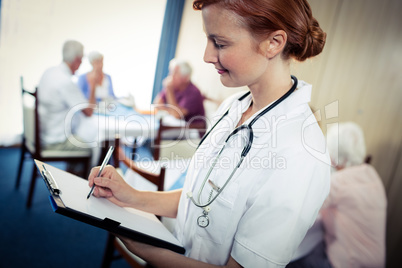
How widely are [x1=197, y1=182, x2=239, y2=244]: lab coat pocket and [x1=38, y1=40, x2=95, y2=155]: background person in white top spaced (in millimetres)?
1716

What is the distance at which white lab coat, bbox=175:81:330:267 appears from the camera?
1.97 ft

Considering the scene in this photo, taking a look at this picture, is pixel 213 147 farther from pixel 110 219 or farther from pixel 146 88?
pixel 146 88

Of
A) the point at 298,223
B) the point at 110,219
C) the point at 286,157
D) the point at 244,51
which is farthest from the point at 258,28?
the point at 110,219

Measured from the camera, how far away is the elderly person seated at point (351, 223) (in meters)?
1.43

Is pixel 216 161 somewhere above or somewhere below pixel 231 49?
below

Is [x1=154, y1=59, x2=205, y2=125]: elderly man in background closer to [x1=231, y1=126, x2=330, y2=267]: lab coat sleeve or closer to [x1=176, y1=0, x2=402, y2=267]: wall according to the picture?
[x1=176, y1=0, x2=402, y2=267]: wall

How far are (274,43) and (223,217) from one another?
1.49 feet

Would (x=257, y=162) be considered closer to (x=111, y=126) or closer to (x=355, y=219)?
(x=355, y=219)

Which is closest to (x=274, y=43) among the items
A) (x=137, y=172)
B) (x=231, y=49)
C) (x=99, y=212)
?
(x=231, y=49)

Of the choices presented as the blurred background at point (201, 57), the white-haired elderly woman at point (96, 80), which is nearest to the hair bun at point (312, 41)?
the blurred background at point (201, 57)

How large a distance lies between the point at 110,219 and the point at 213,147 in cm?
35

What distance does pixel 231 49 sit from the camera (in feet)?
2.14

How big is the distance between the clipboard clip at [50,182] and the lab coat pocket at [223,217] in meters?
0.38

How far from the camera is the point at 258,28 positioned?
62 cm
